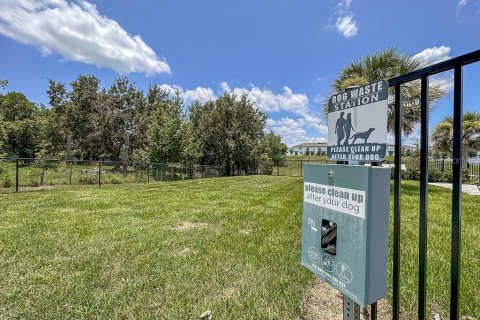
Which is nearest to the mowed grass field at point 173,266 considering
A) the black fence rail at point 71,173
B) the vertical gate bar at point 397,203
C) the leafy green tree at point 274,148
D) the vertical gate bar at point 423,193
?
the vertical gate bar at point 397,203

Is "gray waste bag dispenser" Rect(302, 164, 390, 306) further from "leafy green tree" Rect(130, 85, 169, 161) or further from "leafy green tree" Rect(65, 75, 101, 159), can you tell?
"leafy green tree" Rect(65, 75, 101, 159)

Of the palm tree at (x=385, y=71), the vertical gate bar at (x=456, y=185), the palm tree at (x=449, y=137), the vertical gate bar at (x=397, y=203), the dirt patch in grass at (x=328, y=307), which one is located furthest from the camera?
the palm tree at (x=449, y=137)

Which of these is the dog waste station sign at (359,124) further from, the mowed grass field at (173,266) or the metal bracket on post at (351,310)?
the mowed grass field at (173,266)

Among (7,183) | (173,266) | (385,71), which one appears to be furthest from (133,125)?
(173,266)

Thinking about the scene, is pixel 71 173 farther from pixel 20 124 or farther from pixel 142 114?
pixel 20 124

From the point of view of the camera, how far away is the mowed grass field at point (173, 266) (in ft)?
6.81

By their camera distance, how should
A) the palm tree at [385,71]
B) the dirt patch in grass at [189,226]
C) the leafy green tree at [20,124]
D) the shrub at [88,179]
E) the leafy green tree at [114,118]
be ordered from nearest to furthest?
the dirt patch in grass at [189,226]
the palm tree at [385,71]
the shrub at [88,179]
the leafy green tree at [114,118]
the leafy green tree at [20,124]

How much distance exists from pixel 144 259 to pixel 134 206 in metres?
3.58

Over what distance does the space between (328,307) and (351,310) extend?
0.84 m

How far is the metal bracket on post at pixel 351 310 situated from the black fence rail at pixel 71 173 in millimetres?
11116

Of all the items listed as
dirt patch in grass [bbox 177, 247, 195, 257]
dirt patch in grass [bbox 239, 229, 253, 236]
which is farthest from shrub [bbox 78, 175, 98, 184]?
dirt patch in grass [bbox 177, 247, 195, 257]

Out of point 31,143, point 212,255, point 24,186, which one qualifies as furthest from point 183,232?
point 31,143

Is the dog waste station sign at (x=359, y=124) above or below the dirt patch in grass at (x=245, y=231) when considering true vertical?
above

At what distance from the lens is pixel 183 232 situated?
4109 mm
